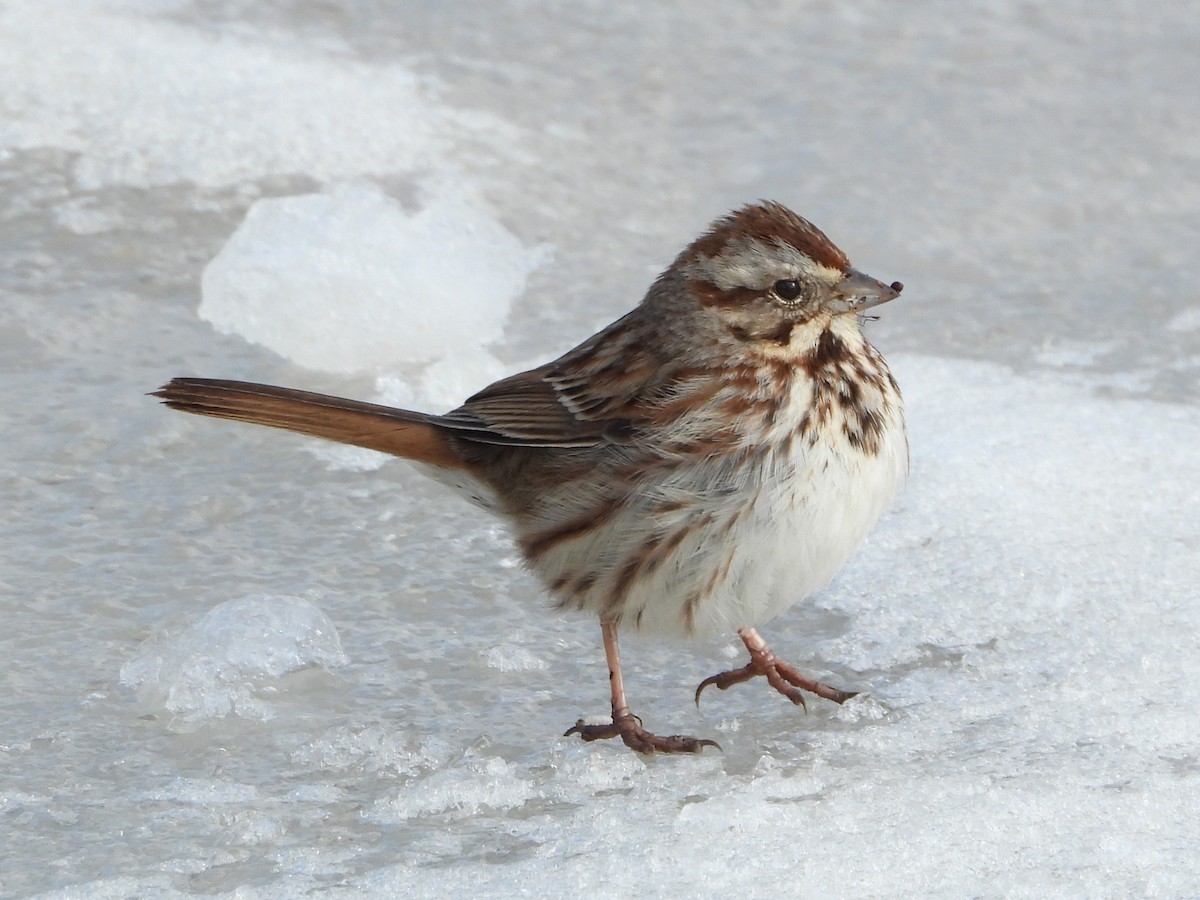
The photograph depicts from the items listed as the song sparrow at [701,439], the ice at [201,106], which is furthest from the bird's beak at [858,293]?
the ice at [201,106]

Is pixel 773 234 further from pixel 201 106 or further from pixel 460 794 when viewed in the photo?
pixel 201 106

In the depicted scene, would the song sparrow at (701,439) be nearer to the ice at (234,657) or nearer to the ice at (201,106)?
the ice at (234,657)

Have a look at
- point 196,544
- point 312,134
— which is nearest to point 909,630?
point 196,544

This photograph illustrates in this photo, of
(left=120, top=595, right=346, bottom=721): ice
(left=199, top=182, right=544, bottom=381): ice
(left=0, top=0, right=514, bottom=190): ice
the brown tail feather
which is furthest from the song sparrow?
(left=0, top=0, right=514, bottom=190): ice

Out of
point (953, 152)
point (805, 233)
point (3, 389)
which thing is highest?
point (805, 233)

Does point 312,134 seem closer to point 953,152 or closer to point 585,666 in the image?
point 953,152
